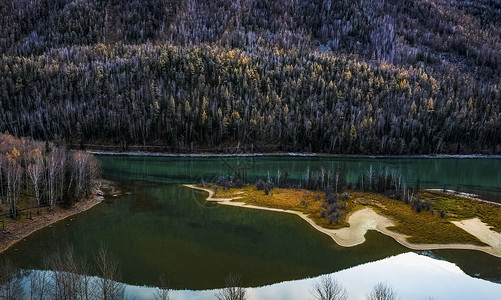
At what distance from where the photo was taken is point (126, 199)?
7150cm

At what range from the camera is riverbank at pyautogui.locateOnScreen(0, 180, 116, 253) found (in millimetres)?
48656

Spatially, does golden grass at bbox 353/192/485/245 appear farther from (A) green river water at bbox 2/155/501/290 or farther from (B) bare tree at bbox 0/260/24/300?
(B) bare tree at bbox 0/260/24/300

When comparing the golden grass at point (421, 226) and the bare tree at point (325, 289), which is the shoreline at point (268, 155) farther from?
the bare tree at point (325, 289)

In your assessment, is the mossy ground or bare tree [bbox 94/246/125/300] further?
the mossy ground

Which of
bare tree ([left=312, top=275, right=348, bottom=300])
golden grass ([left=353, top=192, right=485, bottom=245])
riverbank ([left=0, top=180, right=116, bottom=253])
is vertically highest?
golden grass ([left=353, top=192, right=485, bottom=245])

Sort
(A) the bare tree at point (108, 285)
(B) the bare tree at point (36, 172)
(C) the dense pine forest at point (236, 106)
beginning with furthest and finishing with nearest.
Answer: (C) the dense pine forest at point (236, 106)
(B) the bare tree at point (36, 172)
(A) the bare tree at point (108, 285)

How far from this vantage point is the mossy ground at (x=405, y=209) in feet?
178

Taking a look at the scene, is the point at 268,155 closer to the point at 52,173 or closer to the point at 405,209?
the point at 405,209

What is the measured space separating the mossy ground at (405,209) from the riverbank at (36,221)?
24.0 m

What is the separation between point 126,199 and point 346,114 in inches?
4714

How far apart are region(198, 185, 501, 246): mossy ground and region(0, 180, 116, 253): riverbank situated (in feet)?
78.8

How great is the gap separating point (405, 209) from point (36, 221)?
58546mm

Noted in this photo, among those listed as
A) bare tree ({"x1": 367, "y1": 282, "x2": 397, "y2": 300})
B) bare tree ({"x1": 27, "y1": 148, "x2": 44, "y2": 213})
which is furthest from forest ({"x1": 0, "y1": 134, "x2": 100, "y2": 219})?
bare tree ({"x1": 367, "y1": 282, "x2": 397, "y2": 300})

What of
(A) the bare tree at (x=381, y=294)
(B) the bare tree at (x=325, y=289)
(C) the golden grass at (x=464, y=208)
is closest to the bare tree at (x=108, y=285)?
(B) the bare tree at (x=325, y=289)
